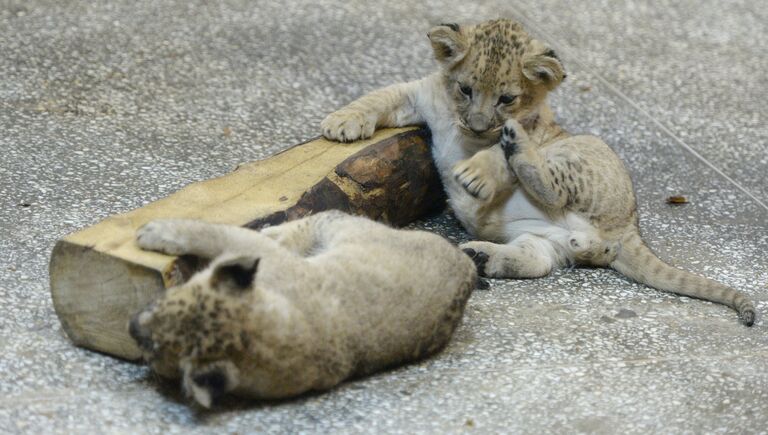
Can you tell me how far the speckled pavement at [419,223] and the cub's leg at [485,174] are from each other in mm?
548

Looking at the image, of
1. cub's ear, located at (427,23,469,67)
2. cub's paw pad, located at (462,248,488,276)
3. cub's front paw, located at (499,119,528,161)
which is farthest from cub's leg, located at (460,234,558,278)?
cub's ear, located at (427,23,469,67)

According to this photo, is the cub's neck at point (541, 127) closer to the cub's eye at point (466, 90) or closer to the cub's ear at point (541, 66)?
the cub's ear at point (541, 66)

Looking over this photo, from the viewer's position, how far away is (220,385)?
4.11m

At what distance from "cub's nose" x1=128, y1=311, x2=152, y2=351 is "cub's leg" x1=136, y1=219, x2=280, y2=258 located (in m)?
0.45

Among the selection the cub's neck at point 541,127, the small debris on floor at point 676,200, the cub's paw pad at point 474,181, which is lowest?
the small debris on floor at point 676,200

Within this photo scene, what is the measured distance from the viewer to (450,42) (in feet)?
21.2

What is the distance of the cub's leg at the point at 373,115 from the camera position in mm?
6246

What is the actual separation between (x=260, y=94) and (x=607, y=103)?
261 cm

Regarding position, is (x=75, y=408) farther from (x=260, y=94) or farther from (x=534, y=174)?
(x=260, y=94)

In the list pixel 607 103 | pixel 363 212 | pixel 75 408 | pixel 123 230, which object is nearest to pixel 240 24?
pixel 607 103

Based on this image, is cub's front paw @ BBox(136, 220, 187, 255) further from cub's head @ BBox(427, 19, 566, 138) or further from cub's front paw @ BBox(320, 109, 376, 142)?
cub's head @ BBox(427, 19, 566, 138)

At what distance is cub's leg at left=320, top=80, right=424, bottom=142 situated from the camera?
6.25 meters

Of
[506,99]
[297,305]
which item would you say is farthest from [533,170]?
[297,305]

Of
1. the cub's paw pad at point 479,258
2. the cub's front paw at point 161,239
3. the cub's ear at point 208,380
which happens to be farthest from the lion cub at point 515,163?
the cub's ear at point 208,380
